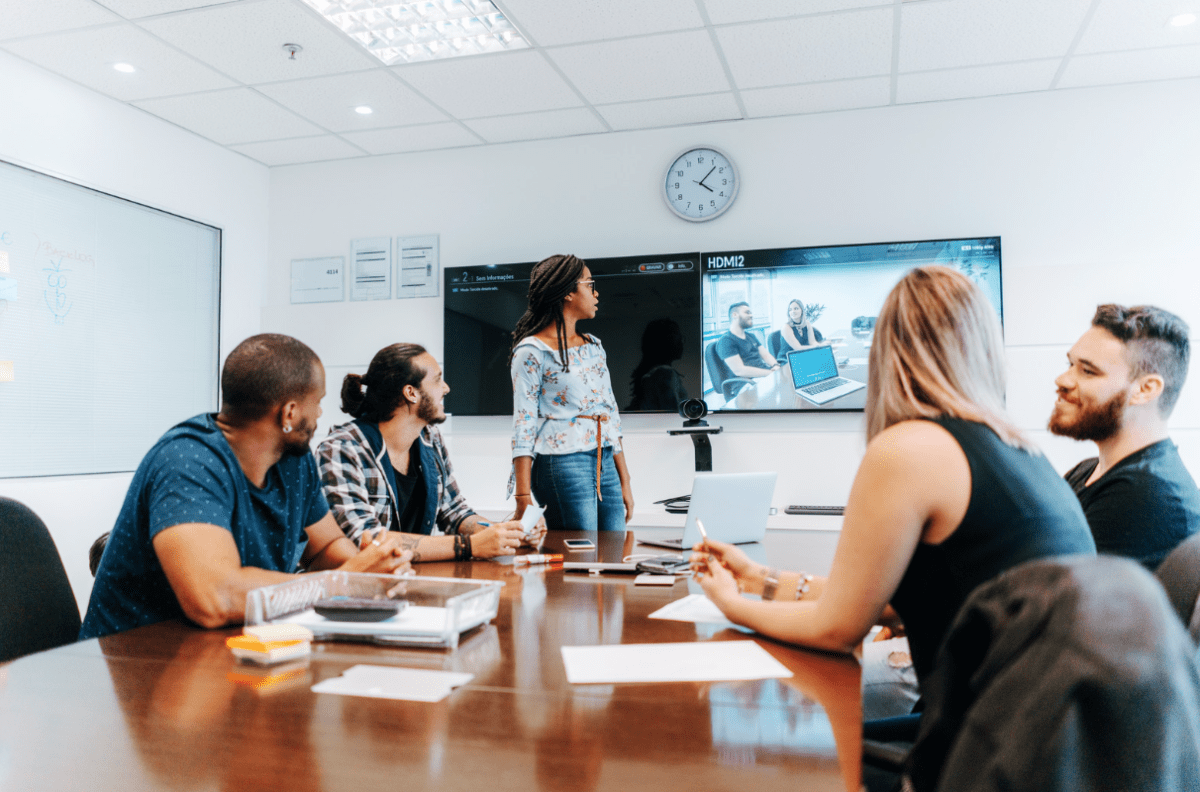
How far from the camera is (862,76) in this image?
11.8 feet

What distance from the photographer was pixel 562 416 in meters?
2.74

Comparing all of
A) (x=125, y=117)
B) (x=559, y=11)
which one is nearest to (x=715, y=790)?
(x=559, y=11)

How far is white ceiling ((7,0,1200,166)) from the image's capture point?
305 centimetres

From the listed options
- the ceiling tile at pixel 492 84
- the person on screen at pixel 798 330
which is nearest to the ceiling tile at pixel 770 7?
the ceiling tile at pixel 492 84

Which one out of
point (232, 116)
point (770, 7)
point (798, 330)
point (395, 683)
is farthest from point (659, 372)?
point (395, 683)

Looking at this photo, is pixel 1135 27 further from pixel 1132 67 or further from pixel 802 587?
pixel 802 587

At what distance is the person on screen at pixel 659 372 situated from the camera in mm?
4086

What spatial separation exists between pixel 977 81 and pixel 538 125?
7.03 feet

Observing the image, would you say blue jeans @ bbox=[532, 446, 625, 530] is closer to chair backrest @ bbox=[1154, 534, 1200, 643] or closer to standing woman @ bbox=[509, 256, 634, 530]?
standing woman @ bbox=[509, 256, 634, 530]

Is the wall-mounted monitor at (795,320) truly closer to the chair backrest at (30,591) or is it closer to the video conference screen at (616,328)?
the video conference screen at (616,328)

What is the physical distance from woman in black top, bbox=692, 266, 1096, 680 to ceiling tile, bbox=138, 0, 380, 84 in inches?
111

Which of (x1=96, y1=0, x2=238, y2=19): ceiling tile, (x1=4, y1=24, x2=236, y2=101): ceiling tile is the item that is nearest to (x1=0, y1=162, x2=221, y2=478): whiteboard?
(x1=4, y1=24, x2=236, y2=101): ceiling tile

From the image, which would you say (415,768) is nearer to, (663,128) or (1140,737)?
(1140,737)

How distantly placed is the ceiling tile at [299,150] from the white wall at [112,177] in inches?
4.5
